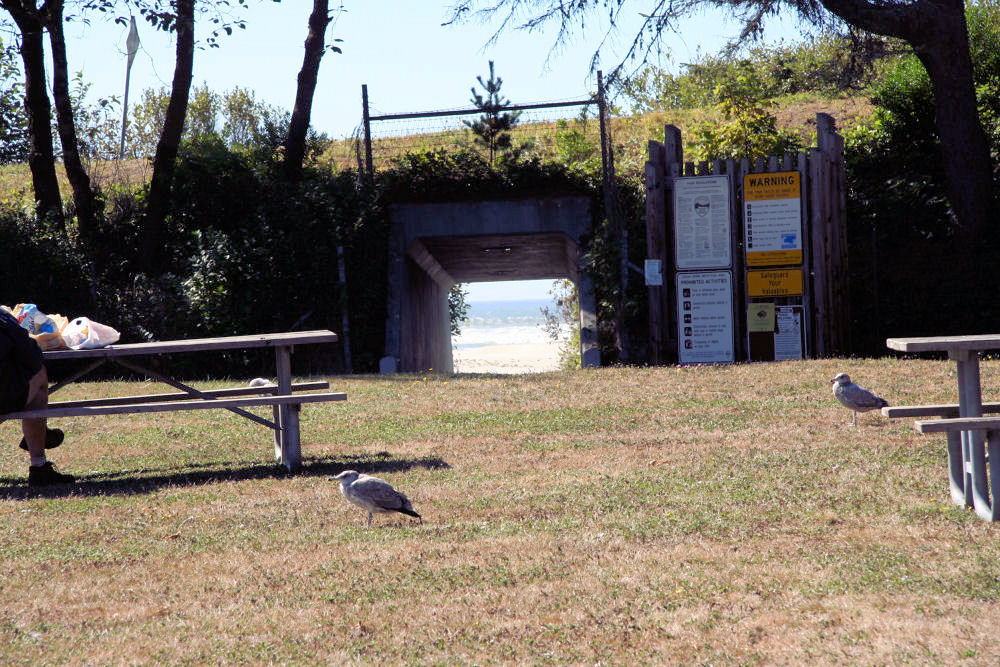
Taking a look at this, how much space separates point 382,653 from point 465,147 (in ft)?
47.7

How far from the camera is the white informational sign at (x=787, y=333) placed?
1462cm

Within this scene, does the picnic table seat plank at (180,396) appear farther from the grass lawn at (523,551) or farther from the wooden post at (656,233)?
the wooden post at (656,233)

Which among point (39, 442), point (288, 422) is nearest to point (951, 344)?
point (288, 422)

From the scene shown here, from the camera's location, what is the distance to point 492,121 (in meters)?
17.4

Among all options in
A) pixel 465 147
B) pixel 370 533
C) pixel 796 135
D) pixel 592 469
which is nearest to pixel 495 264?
pixel 465 147

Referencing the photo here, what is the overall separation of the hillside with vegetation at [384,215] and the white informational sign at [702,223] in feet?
4.59

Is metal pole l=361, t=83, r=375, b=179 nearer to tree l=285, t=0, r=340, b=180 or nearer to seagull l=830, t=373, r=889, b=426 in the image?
tree l=285, t=0, r=340, b=180

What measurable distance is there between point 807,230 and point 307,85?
367 inches

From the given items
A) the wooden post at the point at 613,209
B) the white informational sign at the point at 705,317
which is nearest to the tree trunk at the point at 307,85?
the wooden post at the point at 613,209

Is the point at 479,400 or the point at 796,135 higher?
the point at 796,135

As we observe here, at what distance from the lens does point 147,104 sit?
39438 millimetres

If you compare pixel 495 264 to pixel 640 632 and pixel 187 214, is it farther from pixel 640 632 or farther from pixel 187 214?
pixel 640 632

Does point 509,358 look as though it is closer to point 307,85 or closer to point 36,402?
point 307,85

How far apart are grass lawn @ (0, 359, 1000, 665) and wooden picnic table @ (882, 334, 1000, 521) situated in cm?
17
